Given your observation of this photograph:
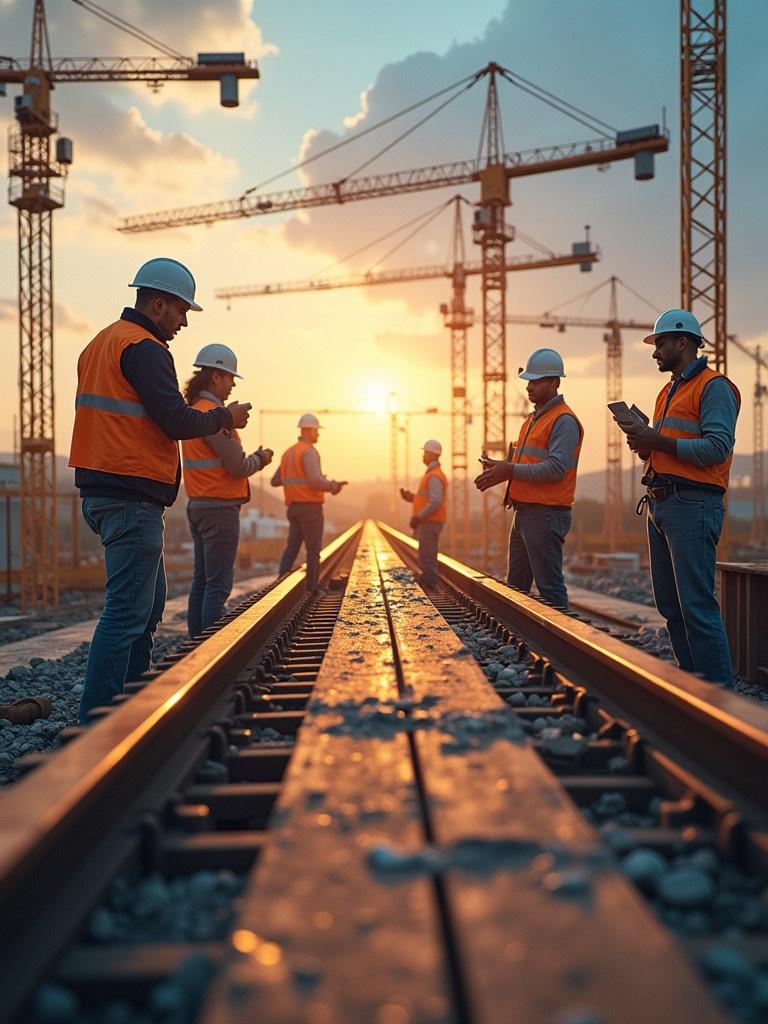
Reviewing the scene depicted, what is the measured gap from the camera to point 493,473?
6.29 m

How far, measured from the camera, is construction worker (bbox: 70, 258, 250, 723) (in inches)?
151

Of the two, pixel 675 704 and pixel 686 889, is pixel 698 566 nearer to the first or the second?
pixel 675 704

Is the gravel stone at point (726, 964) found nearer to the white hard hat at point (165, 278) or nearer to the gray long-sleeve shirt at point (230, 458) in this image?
the white hard hat at point (165, 278)

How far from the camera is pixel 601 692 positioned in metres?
3.32

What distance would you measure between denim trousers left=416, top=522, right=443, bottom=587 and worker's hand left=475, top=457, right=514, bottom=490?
3433mm

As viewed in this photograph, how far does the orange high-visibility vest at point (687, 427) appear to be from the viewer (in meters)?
4.56

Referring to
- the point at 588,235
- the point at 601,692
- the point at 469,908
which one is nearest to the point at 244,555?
the point at 601,692

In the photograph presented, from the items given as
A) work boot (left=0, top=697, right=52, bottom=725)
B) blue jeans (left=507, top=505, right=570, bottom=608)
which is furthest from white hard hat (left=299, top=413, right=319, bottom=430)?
work boot (left=0, top=697, right=52, bottom=725)

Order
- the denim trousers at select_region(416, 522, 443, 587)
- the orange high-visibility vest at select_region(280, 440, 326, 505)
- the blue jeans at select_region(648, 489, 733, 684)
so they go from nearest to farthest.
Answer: the blue jeans at select_region(648, 489, 733, 684), the orange high-visibility vest at select_region(280, 440, 326, 505), the denim trousers at select_region(416, 522, 443, 587)

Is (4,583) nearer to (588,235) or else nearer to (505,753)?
(505,753)

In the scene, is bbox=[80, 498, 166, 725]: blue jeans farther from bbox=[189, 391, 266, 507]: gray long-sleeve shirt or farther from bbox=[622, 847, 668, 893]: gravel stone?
bbox=[622, 847, 668, 893]: gravel stone

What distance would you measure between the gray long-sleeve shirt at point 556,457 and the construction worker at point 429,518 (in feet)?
12.1

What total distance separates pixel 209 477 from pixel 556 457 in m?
2.70

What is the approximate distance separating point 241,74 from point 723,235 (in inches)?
Result: 981
